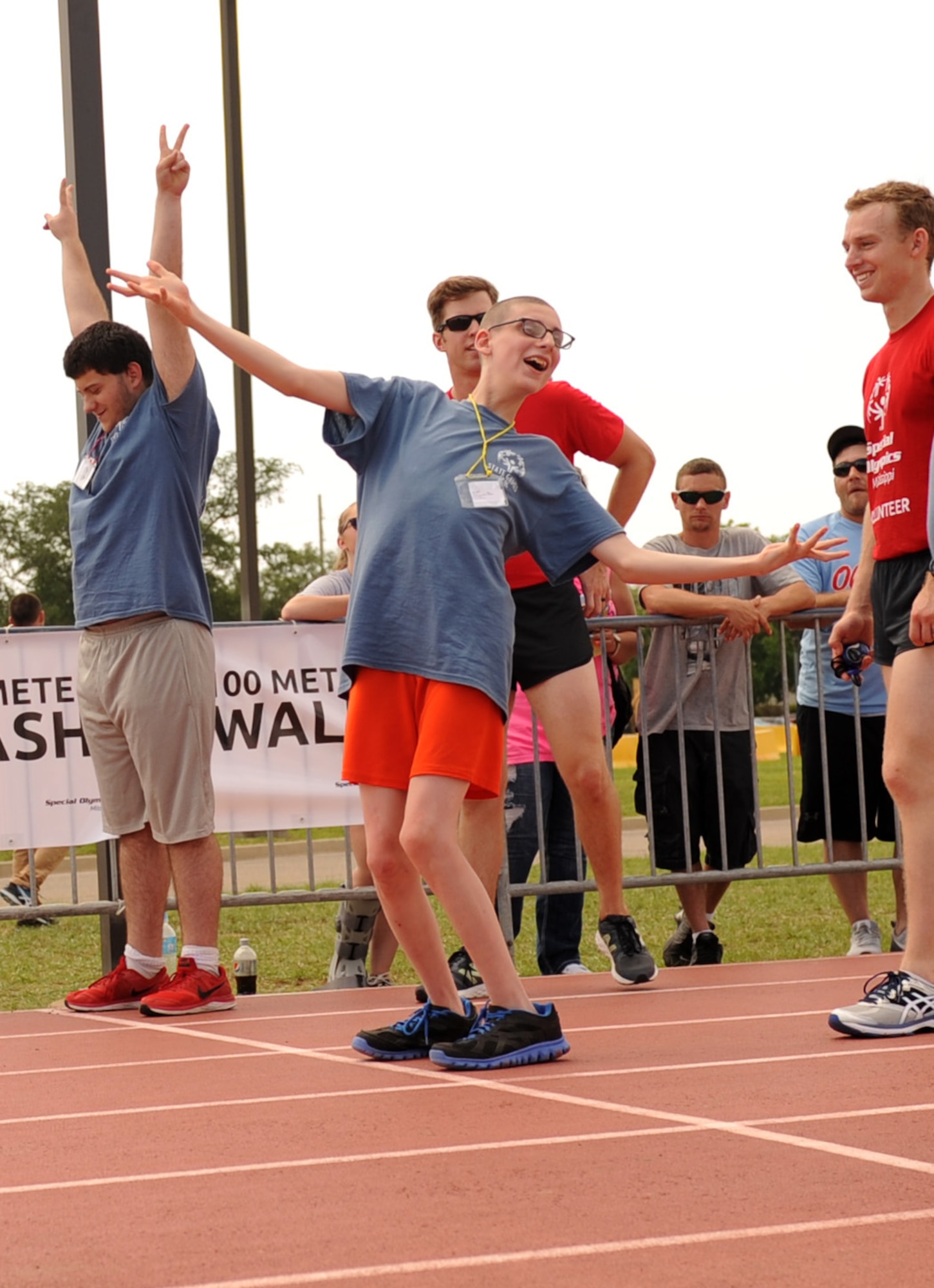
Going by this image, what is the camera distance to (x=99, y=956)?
9734 millimetres

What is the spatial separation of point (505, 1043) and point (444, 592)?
1.14 metres

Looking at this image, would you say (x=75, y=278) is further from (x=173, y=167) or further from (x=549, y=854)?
(x=549, y=854)

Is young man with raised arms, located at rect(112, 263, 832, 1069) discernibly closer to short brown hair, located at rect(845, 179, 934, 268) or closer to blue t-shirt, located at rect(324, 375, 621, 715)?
blue t-shirt, located at rect(324, 375, 621, 715)

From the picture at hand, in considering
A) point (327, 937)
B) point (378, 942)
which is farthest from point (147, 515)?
point (327, 937)

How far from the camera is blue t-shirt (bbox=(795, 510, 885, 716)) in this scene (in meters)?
7.96

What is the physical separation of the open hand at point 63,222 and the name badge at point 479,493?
2.63m

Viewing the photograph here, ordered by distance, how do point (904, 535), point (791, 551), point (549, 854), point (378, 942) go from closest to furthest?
point (791, 551), point (904, 535), point (378, 942), point (549, 854)

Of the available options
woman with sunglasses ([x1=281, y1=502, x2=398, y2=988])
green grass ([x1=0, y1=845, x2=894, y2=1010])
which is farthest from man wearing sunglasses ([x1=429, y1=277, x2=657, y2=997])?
green grass ([x1=0, y1=845, x2=894, y2=1010])

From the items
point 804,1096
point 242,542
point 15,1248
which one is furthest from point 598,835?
point 242,542

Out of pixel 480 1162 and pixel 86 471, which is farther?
pixel 86 471

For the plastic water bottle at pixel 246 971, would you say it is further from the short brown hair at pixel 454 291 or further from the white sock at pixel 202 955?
the short brown hair at pixel 454 291

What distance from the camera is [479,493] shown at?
4551 millimetres

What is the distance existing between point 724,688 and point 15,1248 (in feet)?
17.8

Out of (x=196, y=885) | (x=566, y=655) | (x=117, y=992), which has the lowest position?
(x=117, y=992)
